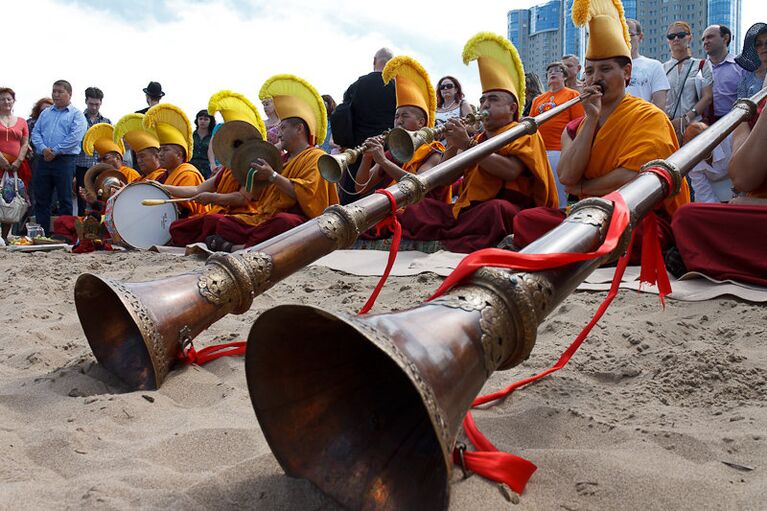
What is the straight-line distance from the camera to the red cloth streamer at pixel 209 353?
2.49 meters

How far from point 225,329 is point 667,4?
34.2ft

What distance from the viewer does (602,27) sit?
14.3 ft

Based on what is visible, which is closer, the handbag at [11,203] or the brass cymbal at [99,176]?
the brass cymbal at [99,176]

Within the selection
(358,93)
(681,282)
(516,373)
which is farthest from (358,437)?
(358,93)

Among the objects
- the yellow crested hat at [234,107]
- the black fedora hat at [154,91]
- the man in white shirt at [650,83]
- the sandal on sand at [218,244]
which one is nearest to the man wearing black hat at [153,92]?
the black fedora hat at [154,91]

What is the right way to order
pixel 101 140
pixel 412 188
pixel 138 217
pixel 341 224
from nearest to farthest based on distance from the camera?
pixel 341 224
pixel 412 188
pixel 138 217
pixel 101 140

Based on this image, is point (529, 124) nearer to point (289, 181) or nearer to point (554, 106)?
point (554, 106)

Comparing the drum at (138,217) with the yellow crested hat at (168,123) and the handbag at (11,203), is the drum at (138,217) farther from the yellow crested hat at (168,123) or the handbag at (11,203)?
the handbag at (11,203)

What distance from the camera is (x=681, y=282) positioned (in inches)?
146

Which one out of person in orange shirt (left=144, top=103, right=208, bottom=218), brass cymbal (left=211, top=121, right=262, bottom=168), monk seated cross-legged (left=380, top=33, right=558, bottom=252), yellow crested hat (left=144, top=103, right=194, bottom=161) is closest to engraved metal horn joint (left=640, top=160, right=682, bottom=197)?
monk seated cross-legged (left=380, top=33, right=558, bottom=252)

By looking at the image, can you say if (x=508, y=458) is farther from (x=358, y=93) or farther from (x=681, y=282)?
(x=358, y=93)

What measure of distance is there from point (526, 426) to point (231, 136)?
223 inches

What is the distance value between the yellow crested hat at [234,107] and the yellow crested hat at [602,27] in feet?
13.4

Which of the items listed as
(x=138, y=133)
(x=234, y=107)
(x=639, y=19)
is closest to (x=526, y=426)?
(x=234, y=107)
